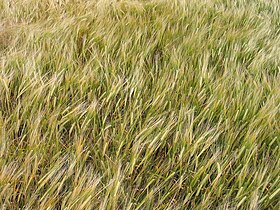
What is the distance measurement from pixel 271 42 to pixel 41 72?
3.34ft

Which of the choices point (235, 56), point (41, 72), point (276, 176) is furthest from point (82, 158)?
point (235, 56)

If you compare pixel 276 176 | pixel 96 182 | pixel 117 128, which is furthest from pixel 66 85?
pixel 276 176

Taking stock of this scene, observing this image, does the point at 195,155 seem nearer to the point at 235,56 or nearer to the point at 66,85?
the point at 66,85

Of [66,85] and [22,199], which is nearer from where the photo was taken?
[22,199]

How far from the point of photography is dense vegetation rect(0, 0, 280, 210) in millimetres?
784

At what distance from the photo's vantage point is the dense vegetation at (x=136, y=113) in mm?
784

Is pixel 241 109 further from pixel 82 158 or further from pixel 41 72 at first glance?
pixel 41 72

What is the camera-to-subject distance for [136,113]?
98 centimetres

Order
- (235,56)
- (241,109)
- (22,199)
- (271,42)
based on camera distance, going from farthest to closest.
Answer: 1. (271,42)
2. (235,56)
3. (241,109)
4. (22,199)

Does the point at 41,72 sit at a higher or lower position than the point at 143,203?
higher

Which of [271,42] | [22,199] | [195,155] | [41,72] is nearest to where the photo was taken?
[22,199]

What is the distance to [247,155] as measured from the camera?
87cm

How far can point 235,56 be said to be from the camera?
4.30ft

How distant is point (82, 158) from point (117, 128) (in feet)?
0.50
